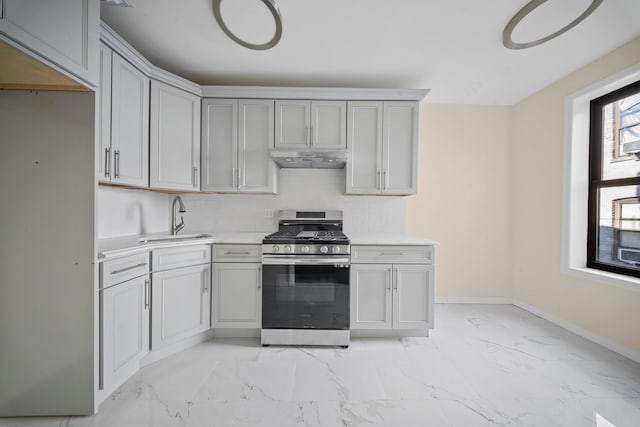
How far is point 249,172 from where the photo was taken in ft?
9.12

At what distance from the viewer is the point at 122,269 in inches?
70.7

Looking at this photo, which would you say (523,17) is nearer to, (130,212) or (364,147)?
(364,147)

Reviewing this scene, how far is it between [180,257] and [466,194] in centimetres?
324

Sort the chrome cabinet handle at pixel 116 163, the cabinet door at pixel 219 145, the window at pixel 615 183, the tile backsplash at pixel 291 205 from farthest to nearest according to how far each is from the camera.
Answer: the tile backsplash at pixel 291 205, the cabinet door at pixel 219 145, the window at pixel 615 183, the chrome cabinet handle at pixel 116 163

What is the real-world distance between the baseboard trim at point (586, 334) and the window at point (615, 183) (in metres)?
0.59

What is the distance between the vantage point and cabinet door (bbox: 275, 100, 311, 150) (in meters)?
2.76

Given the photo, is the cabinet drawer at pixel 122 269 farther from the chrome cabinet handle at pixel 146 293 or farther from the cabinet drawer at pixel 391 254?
the cabinet drawer at pixel 391 254

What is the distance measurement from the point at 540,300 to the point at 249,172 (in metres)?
3.41

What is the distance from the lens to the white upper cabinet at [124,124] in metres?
1.91

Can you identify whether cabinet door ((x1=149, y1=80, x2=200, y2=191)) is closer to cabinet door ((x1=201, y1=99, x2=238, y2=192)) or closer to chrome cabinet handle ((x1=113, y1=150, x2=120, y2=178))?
cabinet door ((x1=201, y1=99, x2=238, y2=192))

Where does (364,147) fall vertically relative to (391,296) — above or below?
above

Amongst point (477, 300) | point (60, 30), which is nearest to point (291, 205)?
point (60, 30)

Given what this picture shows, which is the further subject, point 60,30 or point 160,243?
point 160,243

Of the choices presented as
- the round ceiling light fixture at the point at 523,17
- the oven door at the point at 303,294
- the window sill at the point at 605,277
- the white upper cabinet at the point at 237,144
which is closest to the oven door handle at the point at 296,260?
the oven door at the point at 303,294
